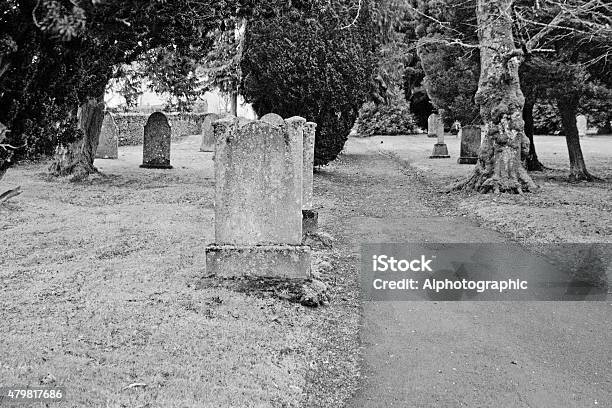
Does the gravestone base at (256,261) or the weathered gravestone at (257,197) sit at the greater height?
the weathered gravestone at (257,197)

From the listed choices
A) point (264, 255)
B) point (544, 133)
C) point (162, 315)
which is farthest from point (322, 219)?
point (544, 133)

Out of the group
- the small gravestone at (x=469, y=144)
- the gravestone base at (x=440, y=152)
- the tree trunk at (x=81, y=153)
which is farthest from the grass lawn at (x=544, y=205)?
the tree trunk at (x=81, y=153)

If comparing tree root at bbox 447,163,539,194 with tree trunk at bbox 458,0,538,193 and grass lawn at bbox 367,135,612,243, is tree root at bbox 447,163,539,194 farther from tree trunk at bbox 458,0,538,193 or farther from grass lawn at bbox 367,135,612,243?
grass lawn at bbox 367,135,612,243

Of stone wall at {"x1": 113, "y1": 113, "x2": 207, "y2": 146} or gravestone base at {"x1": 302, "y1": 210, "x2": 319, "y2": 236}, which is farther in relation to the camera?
stone wall at {"x1": 113, "y1": 113, "x2": 207, "y2": 146}

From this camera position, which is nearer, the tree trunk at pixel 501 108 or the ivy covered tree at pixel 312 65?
the tree trunk at pixel 501 108

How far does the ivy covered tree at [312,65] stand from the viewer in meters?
16.4

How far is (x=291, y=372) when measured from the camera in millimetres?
4742

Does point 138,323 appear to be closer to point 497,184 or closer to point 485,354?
point 485,354

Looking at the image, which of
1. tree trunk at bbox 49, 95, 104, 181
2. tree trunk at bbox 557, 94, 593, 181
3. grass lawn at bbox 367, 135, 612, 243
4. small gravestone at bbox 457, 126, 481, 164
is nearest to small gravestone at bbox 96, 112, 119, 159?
tree trunk at bbox 49, 95, 104, 181

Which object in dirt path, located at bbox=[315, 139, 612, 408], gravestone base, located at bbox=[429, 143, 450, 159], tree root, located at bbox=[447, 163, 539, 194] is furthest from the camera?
gravestone base, located at bbox=[429, 143, 450, 159]

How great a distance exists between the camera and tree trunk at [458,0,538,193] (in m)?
14.8

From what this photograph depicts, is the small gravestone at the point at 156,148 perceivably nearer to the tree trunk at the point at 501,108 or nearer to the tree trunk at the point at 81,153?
the tree trunk at the point at 81,153

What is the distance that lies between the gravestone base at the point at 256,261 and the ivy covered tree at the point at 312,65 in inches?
396

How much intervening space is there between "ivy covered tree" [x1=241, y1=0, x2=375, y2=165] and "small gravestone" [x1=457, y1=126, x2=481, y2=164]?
7220 mm
